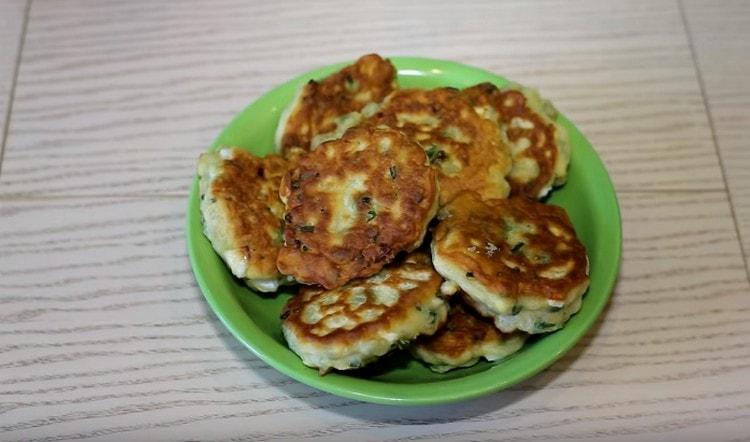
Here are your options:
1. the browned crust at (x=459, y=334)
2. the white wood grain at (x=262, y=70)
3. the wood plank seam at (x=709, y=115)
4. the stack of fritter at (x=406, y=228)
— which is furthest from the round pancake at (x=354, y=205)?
the wood plank seam at (x=709, y=115)

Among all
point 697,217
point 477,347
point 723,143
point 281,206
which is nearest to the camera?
point 477,347

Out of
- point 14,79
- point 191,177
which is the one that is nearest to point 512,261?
point 191,177

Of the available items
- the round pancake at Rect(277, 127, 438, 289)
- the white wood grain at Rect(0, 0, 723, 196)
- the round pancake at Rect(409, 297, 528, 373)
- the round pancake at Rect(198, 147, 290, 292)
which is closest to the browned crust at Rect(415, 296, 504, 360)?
the round pancake at Rect(409, 297, 528, 373)

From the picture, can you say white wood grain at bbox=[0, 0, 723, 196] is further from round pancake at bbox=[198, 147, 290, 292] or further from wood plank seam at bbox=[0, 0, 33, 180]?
round pancake at bbox=[198, 147, 290, 292]

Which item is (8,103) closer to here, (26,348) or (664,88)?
(26,348)

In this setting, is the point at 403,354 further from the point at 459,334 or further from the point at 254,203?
the point at 254,203

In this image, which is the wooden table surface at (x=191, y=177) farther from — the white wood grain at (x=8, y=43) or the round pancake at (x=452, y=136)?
the round pancake at (x=452, y=136)

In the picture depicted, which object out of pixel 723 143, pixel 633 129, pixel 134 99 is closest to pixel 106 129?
pixel 134 99

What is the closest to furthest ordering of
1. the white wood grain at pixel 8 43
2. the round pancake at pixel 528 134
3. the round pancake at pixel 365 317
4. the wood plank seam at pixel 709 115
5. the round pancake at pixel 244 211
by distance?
1. the round pancake at pixel 365 317
2. the round pancake at pixel 244 211
3. the round pancake at pixel 528 134
4. the wood plank seam at pixel 709 115
5. the white wood grain at pixel 8 43
